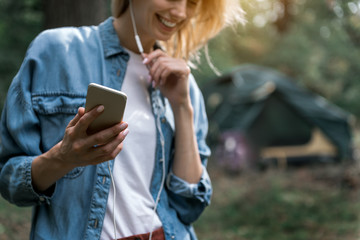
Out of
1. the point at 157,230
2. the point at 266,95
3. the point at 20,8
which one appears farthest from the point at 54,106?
the point at 266,95

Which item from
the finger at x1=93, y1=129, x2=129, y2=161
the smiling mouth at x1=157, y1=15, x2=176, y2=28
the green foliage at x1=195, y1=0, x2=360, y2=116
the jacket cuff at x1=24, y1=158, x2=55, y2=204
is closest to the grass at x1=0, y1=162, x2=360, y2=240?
the jacket cuff at x1=24, y1=158, x2=55, y2=204

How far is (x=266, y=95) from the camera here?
812cm

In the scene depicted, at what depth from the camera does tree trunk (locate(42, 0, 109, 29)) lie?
2523mm

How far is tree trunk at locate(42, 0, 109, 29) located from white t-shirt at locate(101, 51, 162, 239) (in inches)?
48.0

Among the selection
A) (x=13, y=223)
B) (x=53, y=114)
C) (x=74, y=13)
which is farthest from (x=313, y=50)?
(x=53, y=114)

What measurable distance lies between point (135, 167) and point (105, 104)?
402 millimetres

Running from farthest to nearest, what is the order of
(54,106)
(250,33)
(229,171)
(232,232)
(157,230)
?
1. (250,33)
2. (229,171)
3. (232,232)
4. (157,230)
5. (54,106)

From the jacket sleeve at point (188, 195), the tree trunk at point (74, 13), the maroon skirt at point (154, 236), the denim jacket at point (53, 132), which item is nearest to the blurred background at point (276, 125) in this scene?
Result: the tree trunk at point (74, 13)

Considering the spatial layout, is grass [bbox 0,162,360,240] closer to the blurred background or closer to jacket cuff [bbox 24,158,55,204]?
the blurred background

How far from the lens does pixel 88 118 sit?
91cm

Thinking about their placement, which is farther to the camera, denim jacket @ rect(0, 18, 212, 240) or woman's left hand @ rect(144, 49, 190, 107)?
woman's left hand @ rect(144, 49, 190, 107)

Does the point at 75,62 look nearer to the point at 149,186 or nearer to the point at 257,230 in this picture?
the point at 149,186

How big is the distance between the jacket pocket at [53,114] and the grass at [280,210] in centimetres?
272

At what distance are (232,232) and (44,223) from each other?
3945 mm
